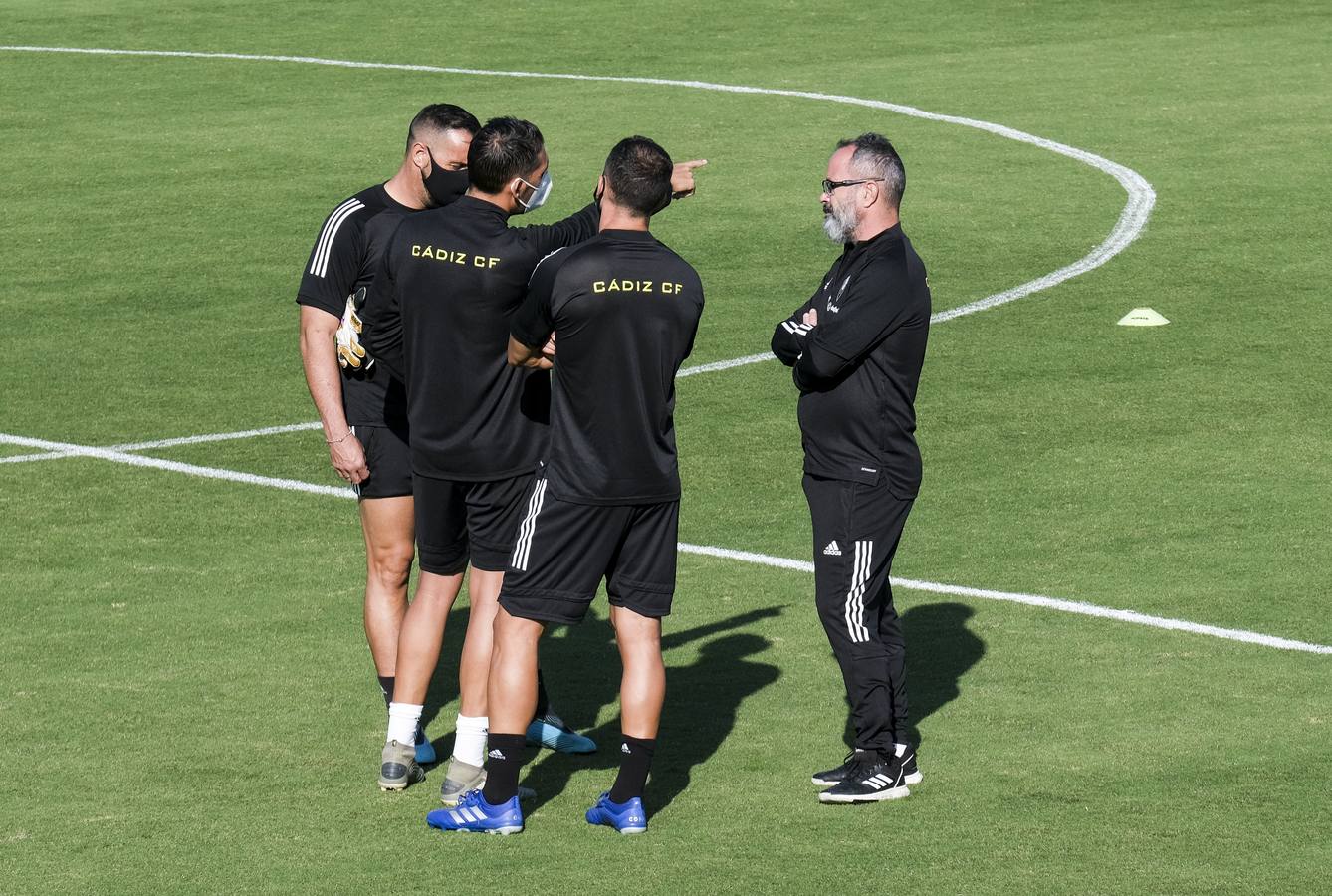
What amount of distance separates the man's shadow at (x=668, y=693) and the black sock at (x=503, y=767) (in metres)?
0.33

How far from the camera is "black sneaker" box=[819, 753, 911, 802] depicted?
7.48 metres

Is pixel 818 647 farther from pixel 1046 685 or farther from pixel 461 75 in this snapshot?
pixel 461 75

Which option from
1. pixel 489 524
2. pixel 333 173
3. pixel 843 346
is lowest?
pixel 333 173

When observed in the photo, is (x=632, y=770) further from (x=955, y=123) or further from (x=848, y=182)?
(x=955, y=123)

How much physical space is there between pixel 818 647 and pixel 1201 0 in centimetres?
2419

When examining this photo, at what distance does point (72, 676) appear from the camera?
883 cm

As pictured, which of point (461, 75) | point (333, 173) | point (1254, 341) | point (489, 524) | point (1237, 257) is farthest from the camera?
point (461, 75)

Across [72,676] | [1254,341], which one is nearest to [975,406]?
[1254,341]

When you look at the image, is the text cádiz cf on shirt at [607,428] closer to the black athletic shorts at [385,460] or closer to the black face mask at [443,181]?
the black athletic shorts at [385,460]

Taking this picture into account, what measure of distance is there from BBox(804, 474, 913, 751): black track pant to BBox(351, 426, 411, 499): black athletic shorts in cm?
161

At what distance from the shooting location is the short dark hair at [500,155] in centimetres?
734

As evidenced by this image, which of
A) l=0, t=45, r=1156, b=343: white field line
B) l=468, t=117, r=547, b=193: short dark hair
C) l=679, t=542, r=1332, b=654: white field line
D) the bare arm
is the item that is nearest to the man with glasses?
l=468, t=117, r=547, b=193: short dark hair

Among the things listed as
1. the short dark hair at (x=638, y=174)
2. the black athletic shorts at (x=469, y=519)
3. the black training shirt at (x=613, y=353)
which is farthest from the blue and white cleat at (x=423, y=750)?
the short dark hair at (x=638, y=174)

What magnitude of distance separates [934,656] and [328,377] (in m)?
2.90
